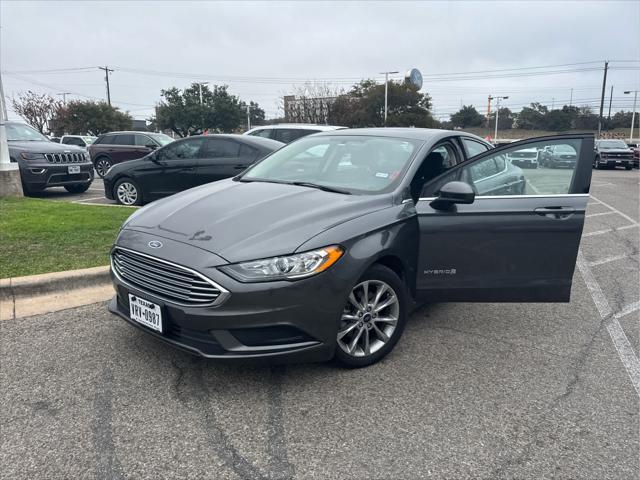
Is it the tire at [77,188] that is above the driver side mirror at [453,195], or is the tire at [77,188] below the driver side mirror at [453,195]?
below

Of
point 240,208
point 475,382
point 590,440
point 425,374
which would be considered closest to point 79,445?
point 240,208

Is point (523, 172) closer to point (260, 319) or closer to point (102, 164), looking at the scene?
point (260, 319)

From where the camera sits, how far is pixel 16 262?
498 cm

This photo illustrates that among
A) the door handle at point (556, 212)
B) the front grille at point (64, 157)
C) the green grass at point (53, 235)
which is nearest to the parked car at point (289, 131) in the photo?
the front grille at point (64, 157)

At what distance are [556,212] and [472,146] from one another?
140cm

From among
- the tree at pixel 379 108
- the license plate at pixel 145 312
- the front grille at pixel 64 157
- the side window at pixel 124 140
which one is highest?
the tree at pixel 379 108

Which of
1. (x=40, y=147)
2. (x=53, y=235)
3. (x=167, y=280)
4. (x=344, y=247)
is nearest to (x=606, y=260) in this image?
(x=344, y=247)

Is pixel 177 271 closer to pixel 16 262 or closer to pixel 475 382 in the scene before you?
pixel 475 382

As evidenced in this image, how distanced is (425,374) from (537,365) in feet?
2.89

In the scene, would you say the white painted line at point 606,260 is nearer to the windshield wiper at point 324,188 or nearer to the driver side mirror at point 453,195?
the driver side mirror at point 453,195

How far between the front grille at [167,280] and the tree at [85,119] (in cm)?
5106

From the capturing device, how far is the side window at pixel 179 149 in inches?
361

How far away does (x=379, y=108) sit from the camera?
155 ft

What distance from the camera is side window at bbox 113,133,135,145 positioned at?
16344 mm
